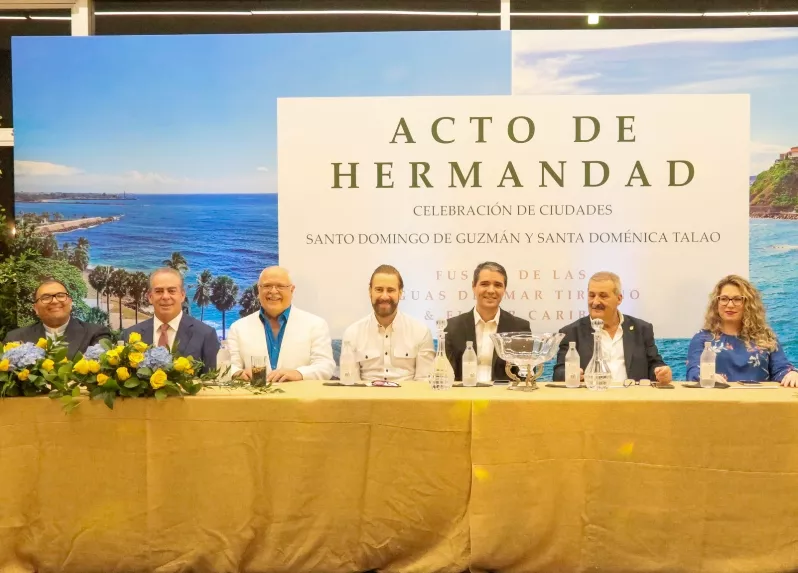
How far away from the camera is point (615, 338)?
164 inches

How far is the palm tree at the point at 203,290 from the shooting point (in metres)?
4.96

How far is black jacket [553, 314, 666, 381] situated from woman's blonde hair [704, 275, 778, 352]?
30 cm

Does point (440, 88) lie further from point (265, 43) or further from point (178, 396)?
point (178, 396)

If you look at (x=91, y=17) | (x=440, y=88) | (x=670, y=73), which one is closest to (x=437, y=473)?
(x=440, y=88)

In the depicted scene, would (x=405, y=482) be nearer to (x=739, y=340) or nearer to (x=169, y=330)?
(x=739, y=340)

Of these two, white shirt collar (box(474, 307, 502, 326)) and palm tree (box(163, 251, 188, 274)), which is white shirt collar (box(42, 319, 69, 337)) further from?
white shirt collar (box(474, 307, 502, 326))

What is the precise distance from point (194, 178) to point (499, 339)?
266 centimetres

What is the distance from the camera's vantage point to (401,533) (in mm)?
2932

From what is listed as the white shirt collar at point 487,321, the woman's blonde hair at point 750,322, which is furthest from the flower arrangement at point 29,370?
the woman's blonde hair at point 750,322

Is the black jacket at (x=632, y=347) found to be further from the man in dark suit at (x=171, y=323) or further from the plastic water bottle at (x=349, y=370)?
the man in dark suit at (x=171, y=323)

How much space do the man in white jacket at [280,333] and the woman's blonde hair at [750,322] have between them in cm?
200

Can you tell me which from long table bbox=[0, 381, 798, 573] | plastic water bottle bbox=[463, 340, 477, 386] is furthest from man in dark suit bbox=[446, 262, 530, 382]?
long table bbox=[0, 381, 798, 573]

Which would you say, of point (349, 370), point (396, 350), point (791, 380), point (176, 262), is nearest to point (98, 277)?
point (176, 262)

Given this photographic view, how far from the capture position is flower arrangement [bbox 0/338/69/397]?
2992 mm
